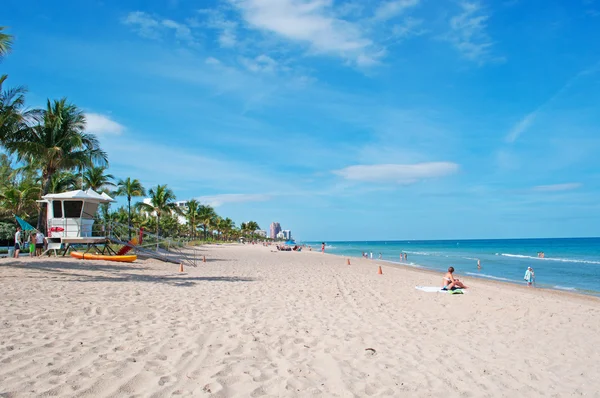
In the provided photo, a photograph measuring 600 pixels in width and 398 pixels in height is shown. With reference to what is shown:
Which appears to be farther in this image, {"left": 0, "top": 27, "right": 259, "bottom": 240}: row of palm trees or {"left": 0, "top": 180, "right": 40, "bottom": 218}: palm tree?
{"left": 0, "top": 180, "right": 40, "bottom": 218}: palm tree

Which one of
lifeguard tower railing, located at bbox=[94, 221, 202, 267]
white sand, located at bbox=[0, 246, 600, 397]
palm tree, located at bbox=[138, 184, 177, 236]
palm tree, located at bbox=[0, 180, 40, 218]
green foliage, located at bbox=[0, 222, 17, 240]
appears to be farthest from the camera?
palm tree, located at bbox=[138, 184, 177, 236]

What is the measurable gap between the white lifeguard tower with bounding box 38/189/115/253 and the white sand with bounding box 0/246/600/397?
10548mm

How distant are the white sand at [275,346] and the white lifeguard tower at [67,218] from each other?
34.6 ft

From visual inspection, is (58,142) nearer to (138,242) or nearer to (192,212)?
(138,242)

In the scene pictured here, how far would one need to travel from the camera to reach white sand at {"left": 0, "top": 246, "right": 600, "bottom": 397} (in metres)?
4.28

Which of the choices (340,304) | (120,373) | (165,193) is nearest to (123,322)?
(120,373)

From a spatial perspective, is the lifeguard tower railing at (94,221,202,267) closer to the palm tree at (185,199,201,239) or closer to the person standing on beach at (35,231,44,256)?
the person standing on beach at (35,231,44,256)

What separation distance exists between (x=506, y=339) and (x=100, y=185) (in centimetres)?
3122

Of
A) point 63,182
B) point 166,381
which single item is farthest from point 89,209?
point 166,381

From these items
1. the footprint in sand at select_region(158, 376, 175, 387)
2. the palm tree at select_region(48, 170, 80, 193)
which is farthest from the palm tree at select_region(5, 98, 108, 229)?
the footprint in sand at select_region(158, 376, 175, 387)

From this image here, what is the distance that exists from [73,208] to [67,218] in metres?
0.57

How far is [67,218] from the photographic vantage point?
20531mm

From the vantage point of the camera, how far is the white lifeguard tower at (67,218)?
2031 centimetres

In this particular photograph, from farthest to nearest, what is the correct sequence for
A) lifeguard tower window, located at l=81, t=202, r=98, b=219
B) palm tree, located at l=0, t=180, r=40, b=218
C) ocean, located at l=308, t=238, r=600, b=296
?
palm tree, located at l=0, t=180, r=40, b=218 < ocean, located at l=308, t=238, r=600, b=296 < lifeguard tower window, located at l=81, t=202, r=98, b=219
